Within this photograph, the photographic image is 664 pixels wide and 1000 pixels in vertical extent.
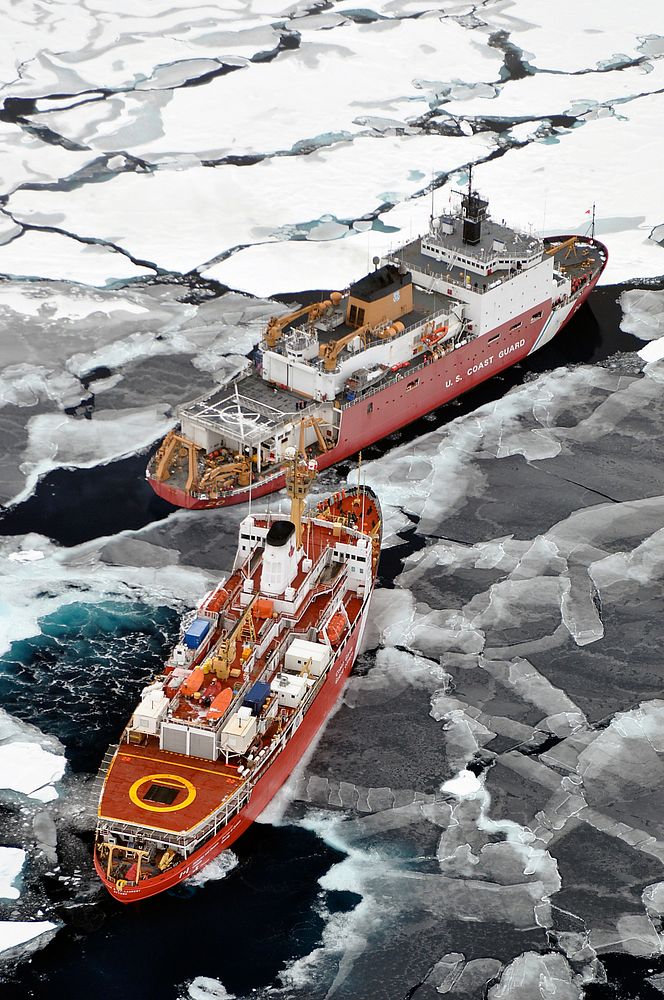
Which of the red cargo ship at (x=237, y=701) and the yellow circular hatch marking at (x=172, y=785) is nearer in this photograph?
the red cargo ship at (x=237, y=701)

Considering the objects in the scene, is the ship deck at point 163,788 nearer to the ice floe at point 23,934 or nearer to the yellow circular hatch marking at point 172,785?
the yellow circular hatch marking at point 172,785

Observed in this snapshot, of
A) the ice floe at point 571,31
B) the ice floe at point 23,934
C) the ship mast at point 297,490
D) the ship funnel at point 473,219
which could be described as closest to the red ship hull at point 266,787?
the ice floe at point 23,934

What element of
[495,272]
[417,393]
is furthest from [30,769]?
[495,272]

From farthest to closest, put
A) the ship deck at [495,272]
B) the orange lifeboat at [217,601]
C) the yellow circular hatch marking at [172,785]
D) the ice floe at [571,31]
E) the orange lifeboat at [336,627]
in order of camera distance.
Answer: the ice floe at [571,31] → the ship deck at [495,272] → the orange lifeboat at [217,601] → the orange lifeboat at [336,627] → the yellow circular hatch marking at [172,785]

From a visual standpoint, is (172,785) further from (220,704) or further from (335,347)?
(335,347)

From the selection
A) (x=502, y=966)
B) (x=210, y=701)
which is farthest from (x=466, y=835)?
(x=210, y=701)

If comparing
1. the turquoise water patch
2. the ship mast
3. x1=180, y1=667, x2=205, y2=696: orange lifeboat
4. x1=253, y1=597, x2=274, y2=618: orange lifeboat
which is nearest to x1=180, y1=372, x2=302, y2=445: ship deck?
the ship mast

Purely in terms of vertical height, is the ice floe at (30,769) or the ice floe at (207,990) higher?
the ice floe at (30,769)
